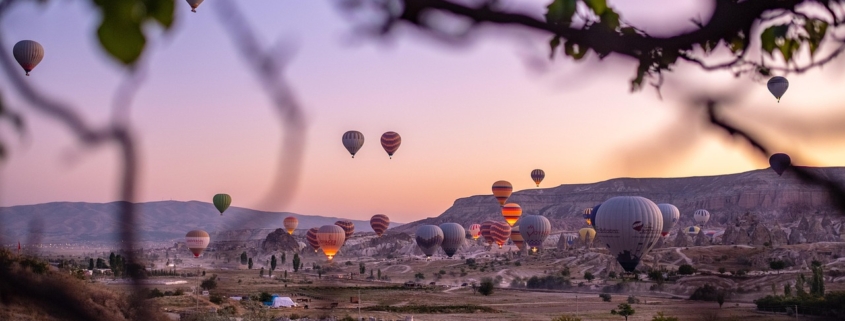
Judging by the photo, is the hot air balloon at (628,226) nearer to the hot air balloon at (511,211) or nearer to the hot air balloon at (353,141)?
the hot air balloon at (353,141)

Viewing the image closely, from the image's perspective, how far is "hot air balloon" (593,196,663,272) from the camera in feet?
180

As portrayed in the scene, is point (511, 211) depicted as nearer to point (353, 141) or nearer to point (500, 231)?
point (500, 231)

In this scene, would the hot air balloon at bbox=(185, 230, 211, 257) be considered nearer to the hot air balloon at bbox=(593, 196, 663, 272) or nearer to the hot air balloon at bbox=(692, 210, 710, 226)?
the hot air balloon at bbox=(593, 196, 663, 272)

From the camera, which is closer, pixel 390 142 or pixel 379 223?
pixel 390 142

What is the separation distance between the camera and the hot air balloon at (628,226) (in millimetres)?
54906

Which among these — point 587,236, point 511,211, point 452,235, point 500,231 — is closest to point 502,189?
point 511,211

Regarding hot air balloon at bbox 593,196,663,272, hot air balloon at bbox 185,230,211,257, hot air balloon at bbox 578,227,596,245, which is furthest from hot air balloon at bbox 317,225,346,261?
hot air balloon at bbox 578,227,596,245

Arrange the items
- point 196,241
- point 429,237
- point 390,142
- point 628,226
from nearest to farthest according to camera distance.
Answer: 1. point 628,226
2. point 390,142
3. point 196,241
4. point 429,237

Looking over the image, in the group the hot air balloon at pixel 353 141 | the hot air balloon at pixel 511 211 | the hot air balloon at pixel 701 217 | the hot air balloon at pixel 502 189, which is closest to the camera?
the hot air balloon at pixel 353 141

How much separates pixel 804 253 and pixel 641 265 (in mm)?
16144

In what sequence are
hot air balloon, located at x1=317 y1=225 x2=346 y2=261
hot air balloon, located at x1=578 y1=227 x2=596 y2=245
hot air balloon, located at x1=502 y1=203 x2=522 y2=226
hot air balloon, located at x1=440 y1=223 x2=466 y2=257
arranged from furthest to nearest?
hot air balloon, located at x1=578 y1=227 x2=596 y2=245 → hot air balloon, located at x1=440 y1=223 x2=466 y2=257 → hot air balloon, located at x1=502 y1=203 x2=522 y2=226 → hot air balloon, located at x1=317 y1=225 x2=346 y2=261

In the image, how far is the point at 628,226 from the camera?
5488cm

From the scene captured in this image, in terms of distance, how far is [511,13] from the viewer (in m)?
1.92

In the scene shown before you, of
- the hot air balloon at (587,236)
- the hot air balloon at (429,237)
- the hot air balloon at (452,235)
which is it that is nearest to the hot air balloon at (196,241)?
the hot air balloon at (429,237)
